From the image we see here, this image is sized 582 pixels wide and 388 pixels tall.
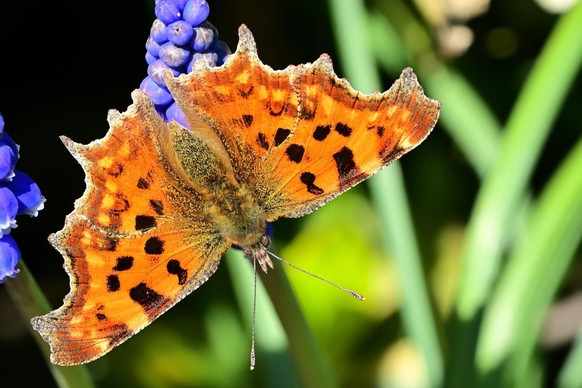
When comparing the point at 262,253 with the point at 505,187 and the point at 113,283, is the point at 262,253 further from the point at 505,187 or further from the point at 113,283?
the point at 505,187

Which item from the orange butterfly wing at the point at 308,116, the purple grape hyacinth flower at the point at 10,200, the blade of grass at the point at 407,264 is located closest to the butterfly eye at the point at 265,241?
the orange butterfly wing at the point at 308,116

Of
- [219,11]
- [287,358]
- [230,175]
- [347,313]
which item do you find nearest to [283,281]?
[230,175]

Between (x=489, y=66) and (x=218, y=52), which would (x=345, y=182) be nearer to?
(x=218, y=52)

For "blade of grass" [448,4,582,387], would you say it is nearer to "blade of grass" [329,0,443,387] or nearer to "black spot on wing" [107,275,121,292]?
"blade of grass" [329,0,443,387]

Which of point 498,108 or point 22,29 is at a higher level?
point 22,29

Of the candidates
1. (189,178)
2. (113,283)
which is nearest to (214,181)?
(189,178)

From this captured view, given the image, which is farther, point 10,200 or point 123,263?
point 123,263
